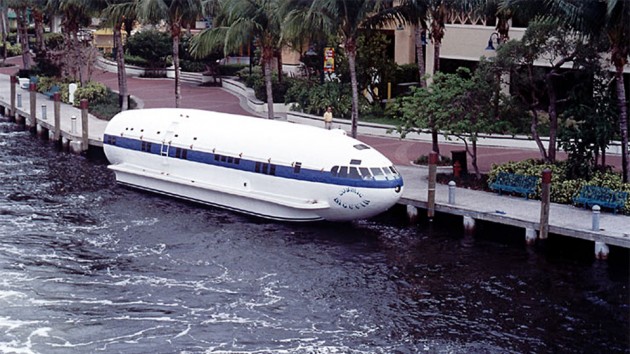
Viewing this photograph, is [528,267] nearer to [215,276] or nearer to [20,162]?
[215,276]

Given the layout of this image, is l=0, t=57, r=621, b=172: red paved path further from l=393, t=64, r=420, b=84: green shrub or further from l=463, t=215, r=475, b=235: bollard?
l=393, t=64, r=420, b=84: green shrub

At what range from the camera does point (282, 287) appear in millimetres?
39094

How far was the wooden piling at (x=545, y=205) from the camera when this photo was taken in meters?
42.0

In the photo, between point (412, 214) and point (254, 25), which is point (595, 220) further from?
point (254, 25)

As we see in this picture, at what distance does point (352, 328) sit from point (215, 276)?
7.65 m

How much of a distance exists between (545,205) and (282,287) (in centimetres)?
1160

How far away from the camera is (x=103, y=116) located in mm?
74750

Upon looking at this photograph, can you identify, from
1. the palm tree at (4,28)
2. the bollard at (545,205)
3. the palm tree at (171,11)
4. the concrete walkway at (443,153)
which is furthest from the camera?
the palm tree at (4,28)

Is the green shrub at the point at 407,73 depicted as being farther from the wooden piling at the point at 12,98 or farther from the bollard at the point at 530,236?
the bollard at the point at 530,236

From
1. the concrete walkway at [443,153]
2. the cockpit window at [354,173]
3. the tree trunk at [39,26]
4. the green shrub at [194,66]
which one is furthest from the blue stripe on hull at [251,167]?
the tree trunk at [39,26]

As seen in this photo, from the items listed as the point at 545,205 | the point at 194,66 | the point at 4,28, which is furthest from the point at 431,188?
the point at 4,28

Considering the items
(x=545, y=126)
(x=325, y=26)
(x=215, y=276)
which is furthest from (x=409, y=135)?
(x=215, y=276)

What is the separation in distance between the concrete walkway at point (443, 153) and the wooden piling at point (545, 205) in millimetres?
351

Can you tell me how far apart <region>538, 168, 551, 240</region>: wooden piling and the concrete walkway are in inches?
13.8
